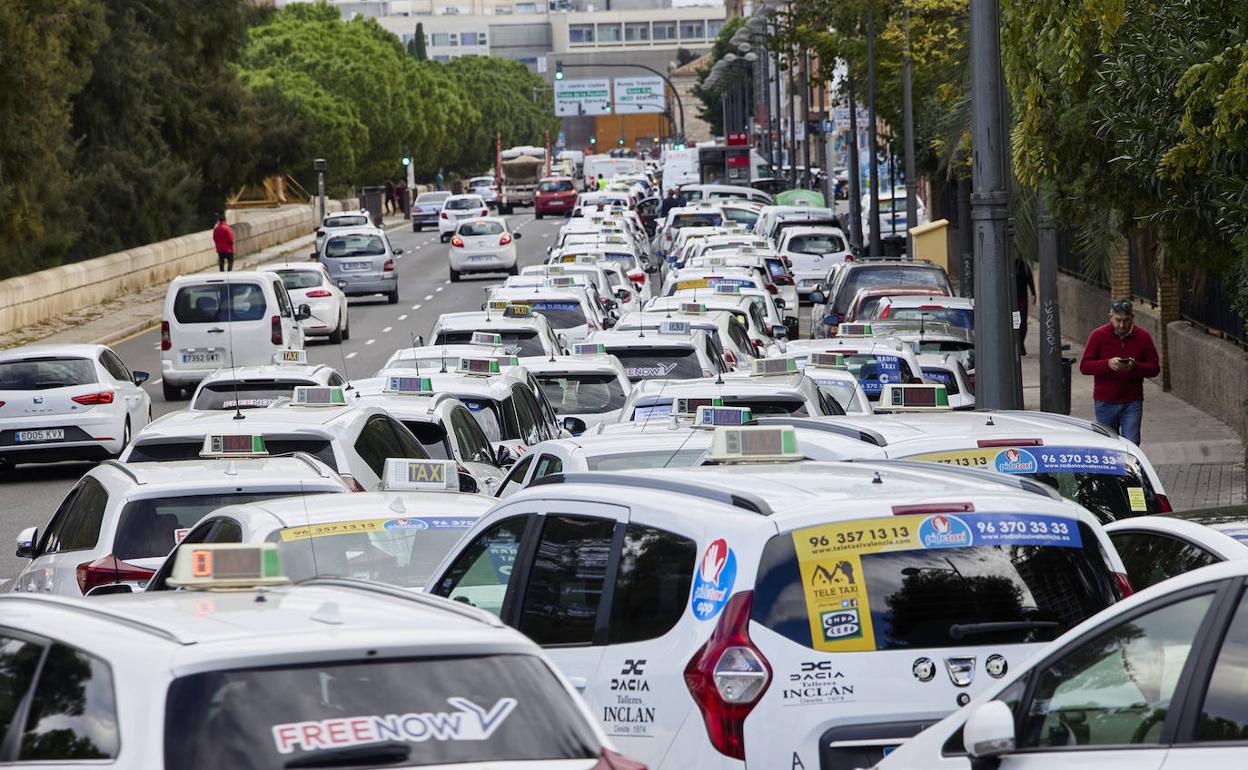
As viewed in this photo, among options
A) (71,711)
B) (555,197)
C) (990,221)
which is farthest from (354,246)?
(555,197)

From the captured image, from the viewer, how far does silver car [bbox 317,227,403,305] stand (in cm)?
4541

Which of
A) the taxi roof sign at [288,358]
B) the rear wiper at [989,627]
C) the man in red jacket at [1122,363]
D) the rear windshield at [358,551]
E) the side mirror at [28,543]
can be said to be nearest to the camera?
the rear wiper at [989,627]

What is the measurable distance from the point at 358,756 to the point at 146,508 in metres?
6.08

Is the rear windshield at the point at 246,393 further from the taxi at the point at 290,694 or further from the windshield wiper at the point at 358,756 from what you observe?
the windshield wiper at the point at 358,756

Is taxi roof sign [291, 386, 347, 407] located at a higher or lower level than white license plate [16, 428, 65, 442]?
higher

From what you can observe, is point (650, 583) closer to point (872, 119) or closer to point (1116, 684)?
point (1116, 684)

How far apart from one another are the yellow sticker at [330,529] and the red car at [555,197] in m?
83.1

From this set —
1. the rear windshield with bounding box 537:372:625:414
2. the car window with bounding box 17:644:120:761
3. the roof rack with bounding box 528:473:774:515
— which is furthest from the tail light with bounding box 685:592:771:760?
the rear windshield with bounding box 537:372:625:414

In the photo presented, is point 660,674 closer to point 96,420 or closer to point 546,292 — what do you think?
point 96,420

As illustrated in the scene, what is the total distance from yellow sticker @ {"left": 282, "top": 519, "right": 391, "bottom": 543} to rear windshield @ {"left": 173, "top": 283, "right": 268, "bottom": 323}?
21.1 meters

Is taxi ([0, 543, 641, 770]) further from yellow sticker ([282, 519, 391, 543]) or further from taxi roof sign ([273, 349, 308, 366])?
taxi roof sign ([273, 349, 308, 366])

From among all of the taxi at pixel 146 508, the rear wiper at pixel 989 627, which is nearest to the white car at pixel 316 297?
the taxi at pixel 146 508

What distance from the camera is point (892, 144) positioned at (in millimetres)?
50125

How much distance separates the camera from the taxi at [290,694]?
4.55 m
